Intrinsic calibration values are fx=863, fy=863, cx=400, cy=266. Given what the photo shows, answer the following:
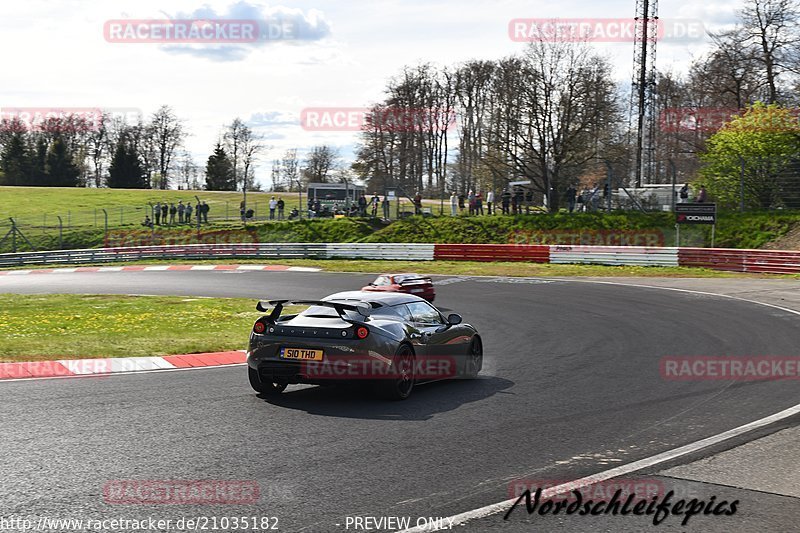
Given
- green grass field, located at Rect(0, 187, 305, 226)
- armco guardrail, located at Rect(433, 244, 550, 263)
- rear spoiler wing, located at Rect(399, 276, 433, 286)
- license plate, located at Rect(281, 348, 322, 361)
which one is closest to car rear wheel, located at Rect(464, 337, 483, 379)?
license plate, located at Rect(281, 348, 322, 361)

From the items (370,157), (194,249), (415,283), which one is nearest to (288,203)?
(370,157)

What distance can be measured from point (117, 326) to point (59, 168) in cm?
9849

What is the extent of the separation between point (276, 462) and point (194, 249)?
38.9 metres

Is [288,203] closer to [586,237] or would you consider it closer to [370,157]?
[370,157]

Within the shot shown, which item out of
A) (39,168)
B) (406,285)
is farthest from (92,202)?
(406,285)

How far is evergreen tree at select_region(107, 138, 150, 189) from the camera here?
10569cm

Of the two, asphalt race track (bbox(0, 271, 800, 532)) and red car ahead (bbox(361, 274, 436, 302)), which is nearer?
asphalt race track (bbox(0, 271, 800, 532))

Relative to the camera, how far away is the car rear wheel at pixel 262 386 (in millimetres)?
9984

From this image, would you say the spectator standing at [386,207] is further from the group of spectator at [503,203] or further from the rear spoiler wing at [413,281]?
the rear spoiler wing at [413,281]

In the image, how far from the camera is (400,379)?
991 centimetres

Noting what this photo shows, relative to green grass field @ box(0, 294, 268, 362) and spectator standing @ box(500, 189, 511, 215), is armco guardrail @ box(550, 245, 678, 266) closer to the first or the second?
spectator standing @ box(500, 189, 511, 215)

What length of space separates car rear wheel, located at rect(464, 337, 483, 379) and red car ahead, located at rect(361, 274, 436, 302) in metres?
9.21

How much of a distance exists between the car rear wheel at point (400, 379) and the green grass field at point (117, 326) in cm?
522

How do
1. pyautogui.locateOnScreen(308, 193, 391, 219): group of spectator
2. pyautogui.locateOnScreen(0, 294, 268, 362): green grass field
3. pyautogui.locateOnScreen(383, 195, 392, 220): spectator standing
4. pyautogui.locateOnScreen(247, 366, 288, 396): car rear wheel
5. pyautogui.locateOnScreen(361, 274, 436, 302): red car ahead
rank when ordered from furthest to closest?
pyautogui.locateOnScreen(308, 193, 391, 219): group of spectator
pyautogui.locateOnScreen(383, 195, 392, 220): spectator standing
pyautogui.locateOnScreen(361, 274, 436, 302): red car ahead
pyautogui.locateOnScreen(0, 294, 268, 362): green grass field
pyautogui.locateOnScreen(247, 366, 288, 396): car rear wheel
